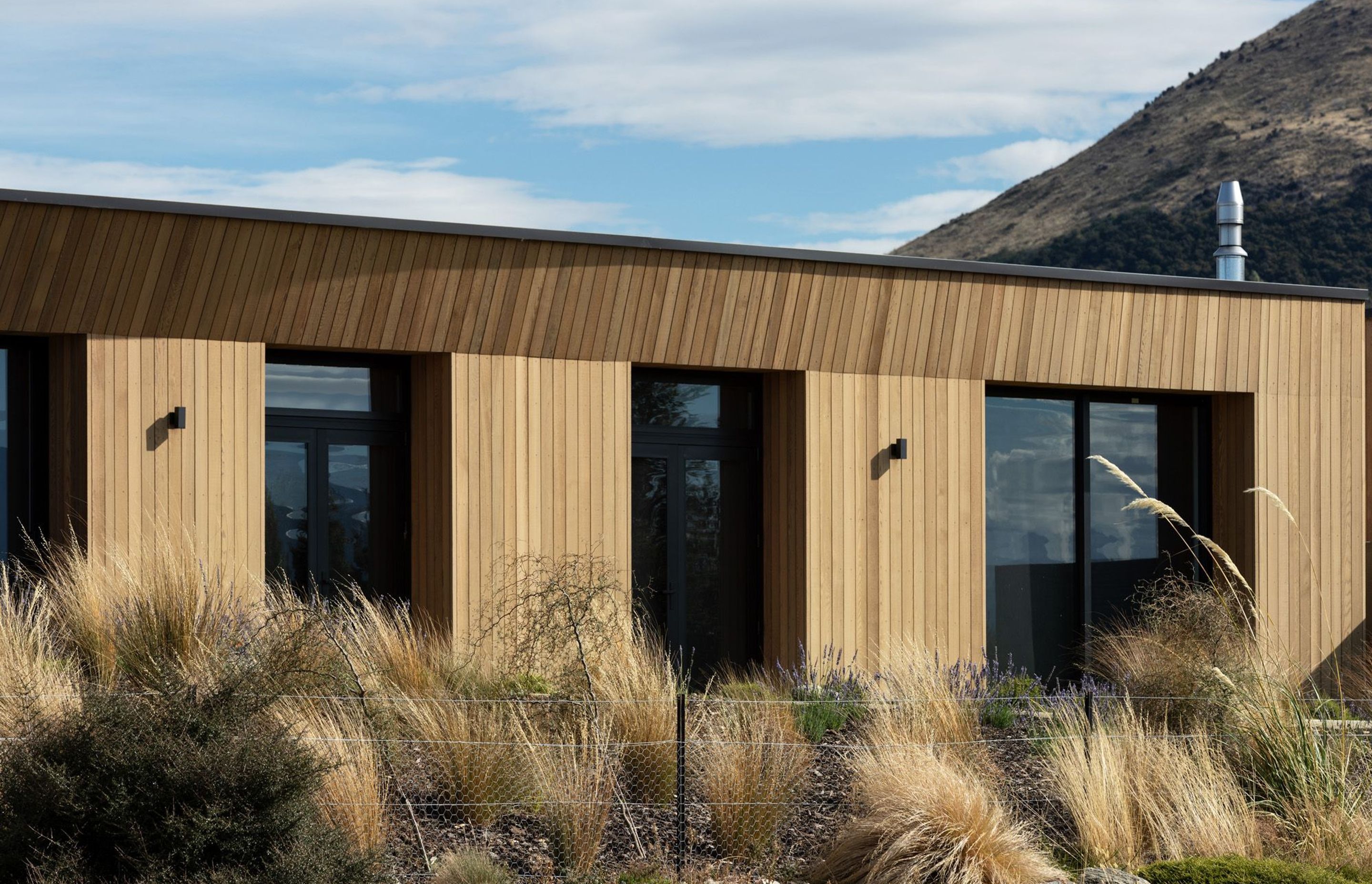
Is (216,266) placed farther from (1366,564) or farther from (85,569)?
(1366,564)

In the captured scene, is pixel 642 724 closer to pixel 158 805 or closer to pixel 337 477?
pixel 158 805

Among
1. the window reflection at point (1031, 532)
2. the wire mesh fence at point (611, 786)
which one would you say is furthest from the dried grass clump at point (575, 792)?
the window reflection at point (1031, 532)

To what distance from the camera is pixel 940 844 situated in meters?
6.98

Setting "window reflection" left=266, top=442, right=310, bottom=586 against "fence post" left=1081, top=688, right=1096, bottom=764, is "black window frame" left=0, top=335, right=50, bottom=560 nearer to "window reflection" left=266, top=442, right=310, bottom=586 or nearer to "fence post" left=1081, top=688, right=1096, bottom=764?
"window reflection" left=266, top=442, right=310, bottom=586

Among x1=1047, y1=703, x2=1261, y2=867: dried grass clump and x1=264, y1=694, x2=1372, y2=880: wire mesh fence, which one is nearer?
x1=264, y1=694, x2=1372, y2=880: wire mesh fence

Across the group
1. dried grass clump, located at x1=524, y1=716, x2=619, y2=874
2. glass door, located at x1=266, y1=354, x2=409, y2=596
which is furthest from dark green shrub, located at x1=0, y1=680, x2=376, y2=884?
glass door, located at x1=266, y1=354, x2=409, y2=596

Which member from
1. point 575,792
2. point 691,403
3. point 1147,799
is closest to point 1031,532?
point 691,403

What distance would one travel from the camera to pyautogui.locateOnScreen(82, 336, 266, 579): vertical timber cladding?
9.52 meters

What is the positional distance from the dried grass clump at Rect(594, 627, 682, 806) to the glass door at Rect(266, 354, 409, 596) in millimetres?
3029

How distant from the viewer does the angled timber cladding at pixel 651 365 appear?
963 cm

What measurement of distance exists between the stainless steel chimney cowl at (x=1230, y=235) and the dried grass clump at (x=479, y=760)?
9.63m

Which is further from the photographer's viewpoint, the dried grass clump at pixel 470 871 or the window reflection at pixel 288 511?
the window reflection at pixel 288 511

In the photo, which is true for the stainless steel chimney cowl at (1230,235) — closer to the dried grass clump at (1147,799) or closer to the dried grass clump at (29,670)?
the dried grass clump at (1147,799)

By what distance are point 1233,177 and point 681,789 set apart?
135ft
